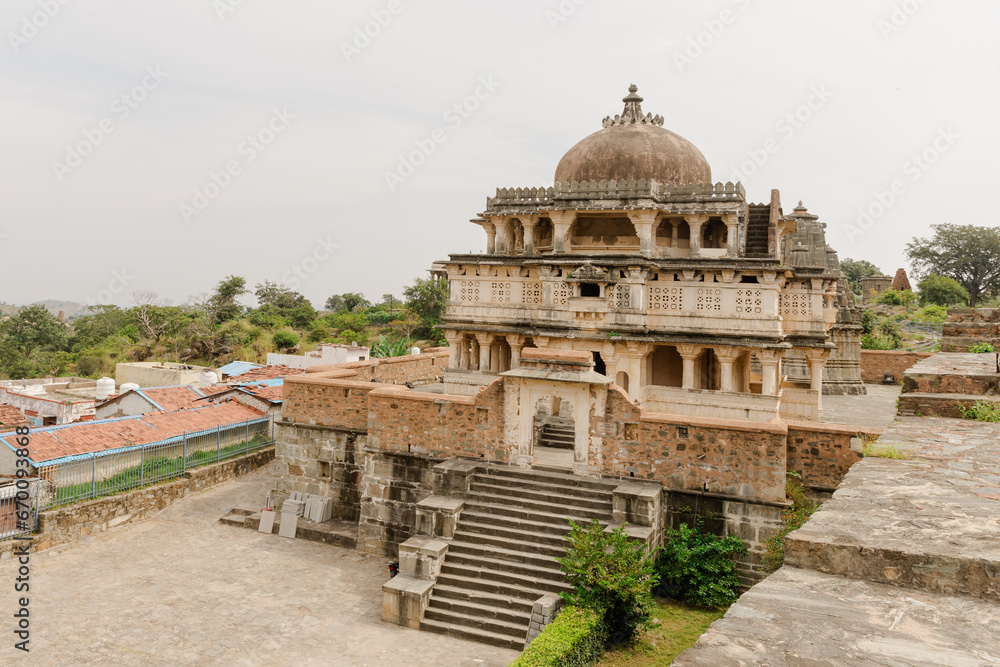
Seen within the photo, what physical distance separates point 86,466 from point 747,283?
16.2 meters

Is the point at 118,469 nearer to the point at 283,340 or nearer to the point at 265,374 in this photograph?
the point at 265,374

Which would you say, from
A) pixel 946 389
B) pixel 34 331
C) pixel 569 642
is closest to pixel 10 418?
pixel 569 642

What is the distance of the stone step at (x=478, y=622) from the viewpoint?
987 cm

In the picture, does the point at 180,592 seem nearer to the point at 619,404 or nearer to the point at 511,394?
the point at 511,394

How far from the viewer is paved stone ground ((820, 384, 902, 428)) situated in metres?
17.4

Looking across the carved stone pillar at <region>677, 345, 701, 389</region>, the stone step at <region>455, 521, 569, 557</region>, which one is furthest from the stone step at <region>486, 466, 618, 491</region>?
the carved stone pillar at <region>677, 345, 701, 389</region>

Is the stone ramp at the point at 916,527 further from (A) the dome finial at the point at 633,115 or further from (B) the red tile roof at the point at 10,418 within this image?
(B) the red tile roof at the point at 10,418

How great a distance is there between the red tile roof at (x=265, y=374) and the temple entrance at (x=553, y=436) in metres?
14.9

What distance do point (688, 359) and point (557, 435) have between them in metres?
4.18

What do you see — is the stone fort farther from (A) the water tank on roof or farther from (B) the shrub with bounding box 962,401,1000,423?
(A) the water tank on roof

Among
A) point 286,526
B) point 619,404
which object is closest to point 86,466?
point 286,526

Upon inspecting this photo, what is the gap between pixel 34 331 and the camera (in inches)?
2088

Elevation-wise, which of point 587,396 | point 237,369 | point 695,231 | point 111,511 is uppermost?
point 695,231

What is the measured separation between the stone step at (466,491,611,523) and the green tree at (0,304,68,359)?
178 feet
